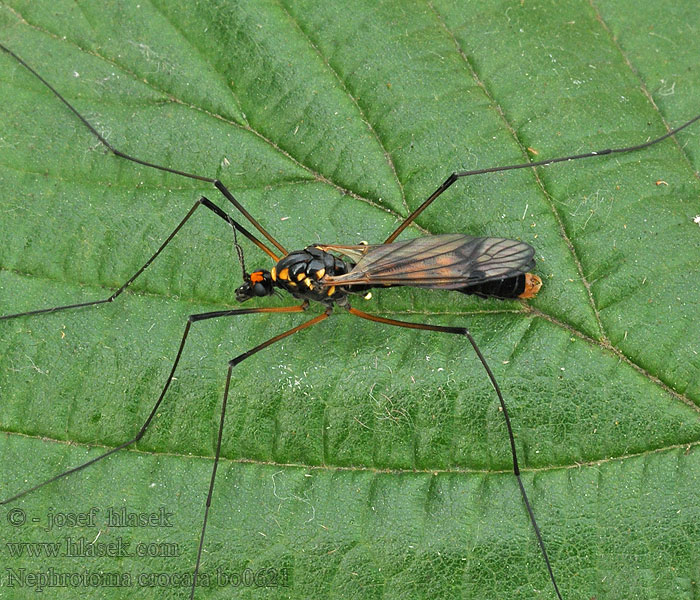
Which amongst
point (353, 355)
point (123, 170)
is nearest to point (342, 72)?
point (123, 170)

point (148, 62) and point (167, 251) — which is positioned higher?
point (148, 62)

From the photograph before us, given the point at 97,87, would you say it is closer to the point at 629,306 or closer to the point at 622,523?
the point at 629,306

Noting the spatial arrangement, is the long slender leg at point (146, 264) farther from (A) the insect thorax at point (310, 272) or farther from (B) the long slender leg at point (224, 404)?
(B) the long slender leg at point (224, 404)

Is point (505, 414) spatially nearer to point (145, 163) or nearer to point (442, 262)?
point (442, 262)

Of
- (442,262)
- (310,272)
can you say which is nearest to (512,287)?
(442,262)

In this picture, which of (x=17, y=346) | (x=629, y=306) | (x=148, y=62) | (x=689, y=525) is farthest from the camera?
(x=148, y=62)

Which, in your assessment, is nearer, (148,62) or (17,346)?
(17,346)
